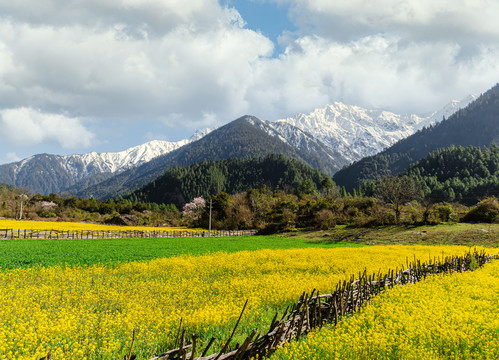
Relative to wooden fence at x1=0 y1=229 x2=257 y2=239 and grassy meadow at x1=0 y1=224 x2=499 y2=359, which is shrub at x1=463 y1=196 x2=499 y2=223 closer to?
grassy meadow at x1=0 y1=224 x2=499 y2=359

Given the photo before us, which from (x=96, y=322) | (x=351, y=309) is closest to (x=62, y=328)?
(x=96, y=322)

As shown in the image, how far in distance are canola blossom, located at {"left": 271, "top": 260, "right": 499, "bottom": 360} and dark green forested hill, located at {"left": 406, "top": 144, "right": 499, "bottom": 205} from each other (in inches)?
4530

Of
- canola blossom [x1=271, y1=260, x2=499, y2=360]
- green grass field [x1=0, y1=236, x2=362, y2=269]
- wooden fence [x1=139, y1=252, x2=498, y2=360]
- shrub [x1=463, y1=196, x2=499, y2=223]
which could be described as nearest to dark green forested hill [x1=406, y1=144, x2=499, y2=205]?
shrub [x1=463, y1=196, x2=499, y2=223]

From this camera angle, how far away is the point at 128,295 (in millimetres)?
11016

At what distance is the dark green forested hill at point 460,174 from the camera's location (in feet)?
351

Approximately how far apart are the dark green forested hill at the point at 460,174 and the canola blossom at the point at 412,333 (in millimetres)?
115054

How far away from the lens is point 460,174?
13425 cm

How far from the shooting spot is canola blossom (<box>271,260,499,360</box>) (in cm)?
546

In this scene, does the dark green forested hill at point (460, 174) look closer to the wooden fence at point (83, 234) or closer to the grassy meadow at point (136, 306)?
the wooden fence at point (83, 234)

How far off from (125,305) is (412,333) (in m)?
8.47

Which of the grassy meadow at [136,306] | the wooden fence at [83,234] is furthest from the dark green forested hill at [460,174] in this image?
the grassy meadow at [136,306]

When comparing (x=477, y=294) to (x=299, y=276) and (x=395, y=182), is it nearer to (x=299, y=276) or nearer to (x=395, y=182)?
(x=299, y=276)

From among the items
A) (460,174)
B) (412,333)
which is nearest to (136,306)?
(412,333)

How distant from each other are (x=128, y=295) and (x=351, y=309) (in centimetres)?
790
